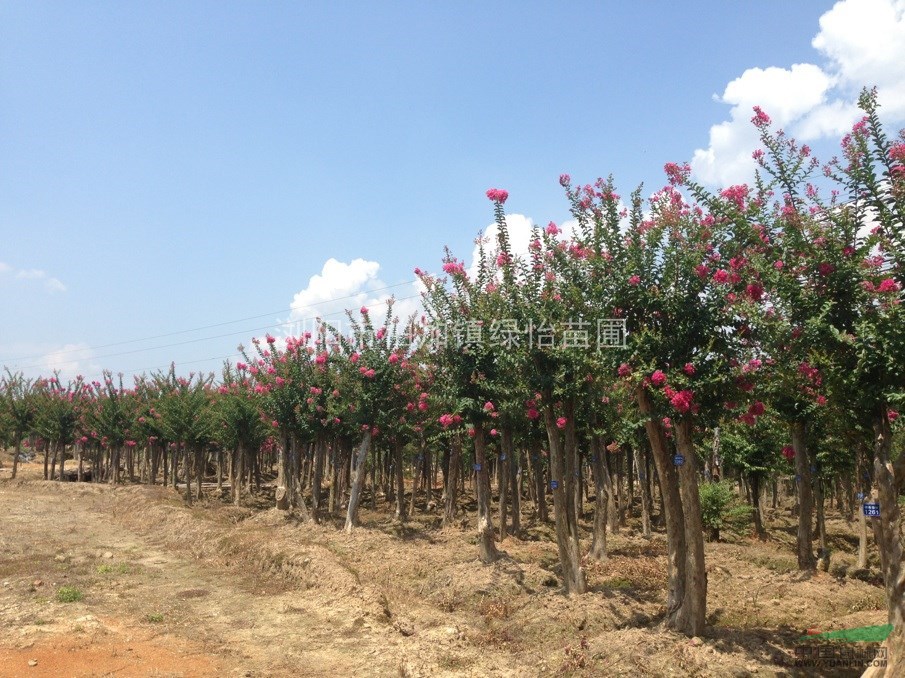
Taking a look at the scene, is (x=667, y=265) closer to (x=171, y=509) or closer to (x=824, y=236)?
(x=824, y=236)

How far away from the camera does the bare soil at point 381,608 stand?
8469mm

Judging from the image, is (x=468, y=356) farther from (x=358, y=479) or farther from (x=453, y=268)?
(x=358, y=479)

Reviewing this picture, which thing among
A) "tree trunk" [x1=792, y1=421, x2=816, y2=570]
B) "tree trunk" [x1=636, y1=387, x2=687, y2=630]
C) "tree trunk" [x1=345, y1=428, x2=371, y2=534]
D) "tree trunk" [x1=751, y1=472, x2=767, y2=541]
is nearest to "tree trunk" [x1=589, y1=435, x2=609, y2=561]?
"tree trunk" [x1=792, y1=421, x2=816, y2=570]

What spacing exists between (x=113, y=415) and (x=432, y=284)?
28159mm

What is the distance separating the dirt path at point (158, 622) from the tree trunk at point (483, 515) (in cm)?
389

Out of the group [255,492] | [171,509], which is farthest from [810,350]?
[255,492]

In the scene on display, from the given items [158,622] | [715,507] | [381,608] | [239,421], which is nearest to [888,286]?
[381,608]

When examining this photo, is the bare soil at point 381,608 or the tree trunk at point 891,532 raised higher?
the tree trunk at point 891,532

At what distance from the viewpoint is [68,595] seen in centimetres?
1206

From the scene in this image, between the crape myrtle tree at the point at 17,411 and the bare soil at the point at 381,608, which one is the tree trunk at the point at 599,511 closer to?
the bare soil at the point at 381,608

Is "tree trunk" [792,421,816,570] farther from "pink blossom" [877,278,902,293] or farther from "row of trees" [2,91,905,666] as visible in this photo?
"pink blossom" [877,278,902,293]

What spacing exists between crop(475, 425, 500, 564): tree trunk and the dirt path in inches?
153

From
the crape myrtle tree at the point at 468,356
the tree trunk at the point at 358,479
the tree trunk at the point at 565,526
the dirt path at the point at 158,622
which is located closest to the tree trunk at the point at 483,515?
the crape myrtle tree at the point at 468,356

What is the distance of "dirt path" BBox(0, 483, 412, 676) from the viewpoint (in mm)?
8766
